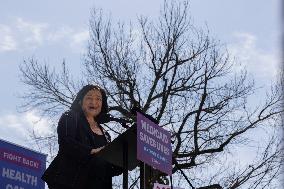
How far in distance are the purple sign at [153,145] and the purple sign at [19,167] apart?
1601 millimetres

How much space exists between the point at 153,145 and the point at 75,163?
484 mm

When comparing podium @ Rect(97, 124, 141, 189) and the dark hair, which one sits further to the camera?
the dark hair

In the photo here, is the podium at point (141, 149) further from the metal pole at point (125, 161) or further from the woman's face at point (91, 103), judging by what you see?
the woman's face at point (91, 103)

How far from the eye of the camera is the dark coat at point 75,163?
311 cm

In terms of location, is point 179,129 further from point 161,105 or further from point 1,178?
point 1,178

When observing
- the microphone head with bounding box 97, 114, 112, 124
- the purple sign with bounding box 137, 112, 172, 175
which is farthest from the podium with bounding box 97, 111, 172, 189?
the microphone head with bounding box 97, 114, 112, 124

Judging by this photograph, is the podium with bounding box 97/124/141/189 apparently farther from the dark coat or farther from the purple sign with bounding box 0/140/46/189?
the purple sign with bounding box 0/140/46/189

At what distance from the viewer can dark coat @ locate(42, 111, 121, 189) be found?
10.2 feet

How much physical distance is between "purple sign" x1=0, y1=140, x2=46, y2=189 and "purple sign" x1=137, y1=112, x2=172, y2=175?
63.0 inches

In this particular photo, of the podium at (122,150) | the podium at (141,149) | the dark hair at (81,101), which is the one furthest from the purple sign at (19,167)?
the podium at (122,150)

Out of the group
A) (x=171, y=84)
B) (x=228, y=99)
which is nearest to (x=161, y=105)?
(x=171, y=84)

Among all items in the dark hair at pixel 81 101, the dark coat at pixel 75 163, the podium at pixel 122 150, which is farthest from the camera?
the dark hair at pixel 81 101

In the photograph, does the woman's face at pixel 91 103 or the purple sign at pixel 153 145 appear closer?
the purple sign at pixel 153 145

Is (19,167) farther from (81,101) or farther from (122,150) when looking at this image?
(122,150)
